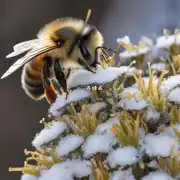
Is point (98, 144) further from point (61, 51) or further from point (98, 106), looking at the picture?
point (61, 51)

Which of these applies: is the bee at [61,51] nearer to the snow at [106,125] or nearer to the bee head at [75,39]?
the bee head at [75,39]

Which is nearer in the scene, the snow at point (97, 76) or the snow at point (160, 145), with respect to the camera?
the snow at point (160, 145)

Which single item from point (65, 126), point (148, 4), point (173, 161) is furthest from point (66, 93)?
point (148, 4)

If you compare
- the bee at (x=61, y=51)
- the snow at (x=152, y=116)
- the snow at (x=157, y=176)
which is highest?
the bee at (x=61, y=51)

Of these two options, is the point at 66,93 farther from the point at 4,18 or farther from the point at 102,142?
the point at 4,18

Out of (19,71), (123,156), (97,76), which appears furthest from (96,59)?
(19,71)

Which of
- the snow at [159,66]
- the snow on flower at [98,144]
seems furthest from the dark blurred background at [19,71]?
the snow on flower at [98,144]

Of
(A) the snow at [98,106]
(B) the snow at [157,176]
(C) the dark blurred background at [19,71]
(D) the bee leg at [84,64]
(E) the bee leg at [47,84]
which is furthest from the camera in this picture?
(C) the dark blurred background at [19,71]
